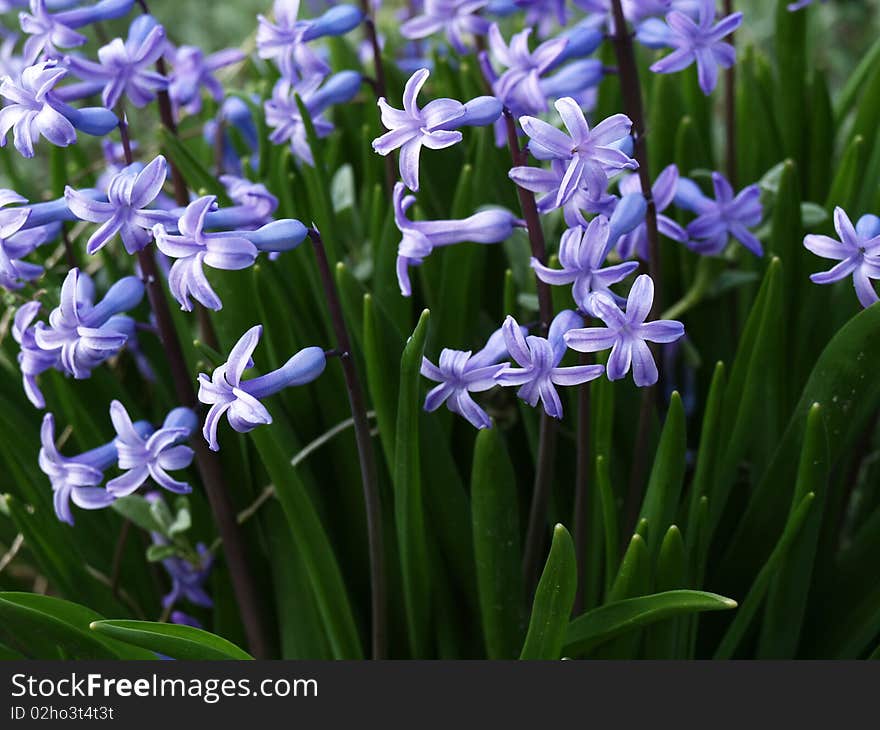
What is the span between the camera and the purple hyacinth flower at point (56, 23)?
129 centimetres

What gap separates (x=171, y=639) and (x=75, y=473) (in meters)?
0.28

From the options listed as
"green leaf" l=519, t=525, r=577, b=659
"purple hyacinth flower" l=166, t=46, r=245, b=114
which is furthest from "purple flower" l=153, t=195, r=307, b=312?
"purple hyacinth flower" l=166, t=46, r=245, b=114

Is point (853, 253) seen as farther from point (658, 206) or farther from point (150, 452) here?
point (150, 452)

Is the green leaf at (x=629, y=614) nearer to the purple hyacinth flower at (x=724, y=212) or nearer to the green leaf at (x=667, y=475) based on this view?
the green leaf at (x=667, y=475)

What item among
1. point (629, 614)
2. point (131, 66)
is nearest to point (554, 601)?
point (629, 614)

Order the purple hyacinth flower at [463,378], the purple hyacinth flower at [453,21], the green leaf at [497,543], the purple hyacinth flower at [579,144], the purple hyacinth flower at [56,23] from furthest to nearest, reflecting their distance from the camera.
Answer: the purple hyacinth flower at [453,21] < the purple hyacinth flower at [56,23] < the green leaf at [497,543] < the purple hyacinth flower at [463,378] < the purple hyacinth flower at [579,144]

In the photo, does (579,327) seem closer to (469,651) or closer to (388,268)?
(388,268)

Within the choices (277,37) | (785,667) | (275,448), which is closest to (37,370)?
(275,448)

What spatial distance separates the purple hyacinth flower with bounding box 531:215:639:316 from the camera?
39.3 inches

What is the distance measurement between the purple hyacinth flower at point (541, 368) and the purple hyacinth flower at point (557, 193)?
0.37ft

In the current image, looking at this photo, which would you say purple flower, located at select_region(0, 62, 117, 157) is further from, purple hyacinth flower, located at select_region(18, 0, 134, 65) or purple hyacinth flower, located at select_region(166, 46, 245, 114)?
purple hyacinth flower, located at select_region(166, 46, 245, 114)

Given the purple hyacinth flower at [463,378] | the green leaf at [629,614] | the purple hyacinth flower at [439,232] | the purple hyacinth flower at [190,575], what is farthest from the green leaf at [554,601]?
the purple hyacinth flower at [190,575]

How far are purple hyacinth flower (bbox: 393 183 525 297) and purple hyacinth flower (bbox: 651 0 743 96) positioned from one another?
1.02 ft

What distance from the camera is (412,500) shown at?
120 centimetres
